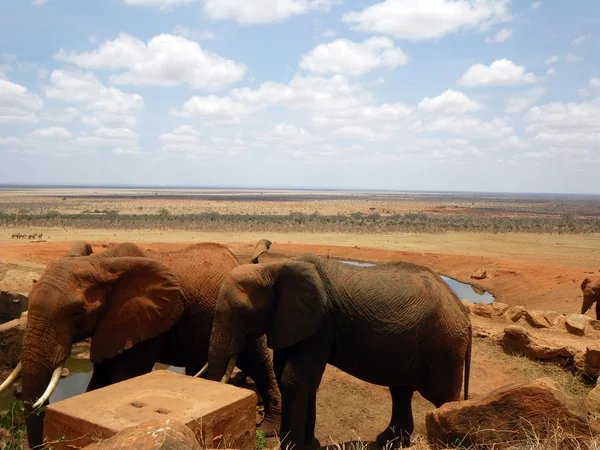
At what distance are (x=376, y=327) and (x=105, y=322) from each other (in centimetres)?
368

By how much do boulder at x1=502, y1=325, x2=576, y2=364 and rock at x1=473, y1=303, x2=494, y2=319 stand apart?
2.49 metres

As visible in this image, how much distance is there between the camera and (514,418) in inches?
207

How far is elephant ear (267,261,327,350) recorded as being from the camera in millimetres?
7305

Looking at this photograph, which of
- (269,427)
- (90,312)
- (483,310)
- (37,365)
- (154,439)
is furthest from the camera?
(483,310)

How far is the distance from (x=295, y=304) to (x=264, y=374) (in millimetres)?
2280

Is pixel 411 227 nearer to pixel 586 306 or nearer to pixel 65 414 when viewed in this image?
pixel 586 306

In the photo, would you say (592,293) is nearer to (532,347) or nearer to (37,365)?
(532,347)

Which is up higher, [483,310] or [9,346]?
[9,346]

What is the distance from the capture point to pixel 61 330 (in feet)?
21.8

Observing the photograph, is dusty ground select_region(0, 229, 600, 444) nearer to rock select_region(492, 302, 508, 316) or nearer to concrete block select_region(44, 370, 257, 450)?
concrete block select_region(44, 370, 257, 450)

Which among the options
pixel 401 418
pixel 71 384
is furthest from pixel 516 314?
pixel 71 384

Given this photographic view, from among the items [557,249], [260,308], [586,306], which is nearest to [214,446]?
[260,308]

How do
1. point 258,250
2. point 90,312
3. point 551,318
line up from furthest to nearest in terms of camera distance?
1. point 551,318
2. point 258,250
3. point 90,312

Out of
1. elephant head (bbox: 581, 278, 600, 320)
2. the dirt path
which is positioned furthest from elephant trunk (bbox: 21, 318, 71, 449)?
the dirt path
